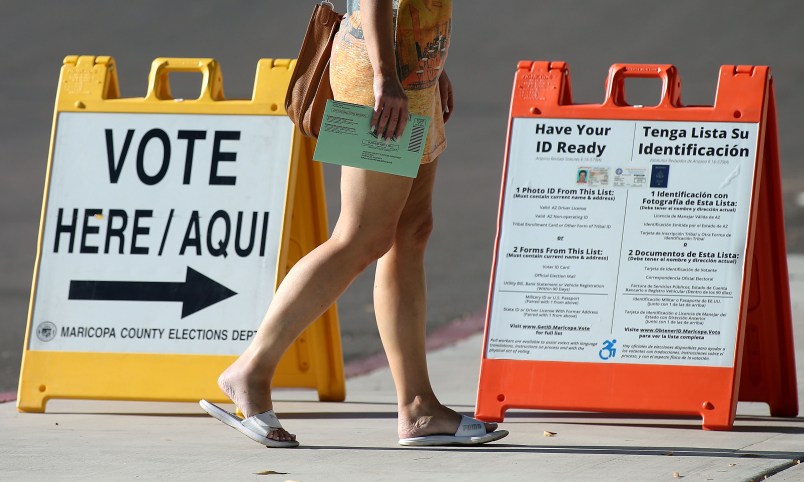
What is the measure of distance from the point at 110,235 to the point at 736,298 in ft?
6.34

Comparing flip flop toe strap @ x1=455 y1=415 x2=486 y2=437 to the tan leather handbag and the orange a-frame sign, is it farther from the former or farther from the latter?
the tan leather handbag

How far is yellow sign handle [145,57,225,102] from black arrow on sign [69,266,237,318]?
0.58 metres

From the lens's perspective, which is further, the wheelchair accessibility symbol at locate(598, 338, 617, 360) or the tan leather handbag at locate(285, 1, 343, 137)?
the wheelchair accessibility symbol at locate(598, 338, 617, 360)

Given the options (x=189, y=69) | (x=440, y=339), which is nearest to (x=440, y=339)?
(x=440, y=339)

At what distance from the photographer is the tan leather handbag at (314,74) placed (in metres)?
3.72

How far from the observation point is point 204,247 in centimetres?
446

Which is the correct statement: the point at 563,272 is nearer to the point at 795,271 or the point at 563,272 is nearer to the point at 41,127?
the point at 795,271

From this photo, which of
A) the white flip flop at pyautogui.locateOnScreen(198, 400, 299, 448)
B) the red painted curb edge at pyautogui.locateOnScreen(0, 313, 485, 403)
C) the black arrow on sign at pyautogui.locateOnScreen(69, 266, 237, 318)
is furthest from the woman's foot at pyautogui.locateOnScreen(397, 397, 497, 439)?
the red painted curb edge at pyautogui.locateOnScreen(0, 313, 485, 403)

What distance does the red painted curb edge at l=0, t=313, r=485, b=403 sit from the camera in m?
6.13

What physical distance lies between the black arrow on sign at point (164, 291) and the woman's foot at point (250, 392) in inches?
28.9

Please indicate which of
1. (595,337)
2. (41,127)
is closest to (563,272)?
(595,337)

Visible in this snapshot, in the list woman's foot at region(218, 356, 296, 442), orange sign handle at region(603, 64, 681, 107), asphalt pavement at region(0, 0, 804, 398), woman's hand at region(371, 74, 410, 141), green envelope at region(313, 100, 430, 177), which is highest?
asphalt pavement at region(0, 0, 804, 398)

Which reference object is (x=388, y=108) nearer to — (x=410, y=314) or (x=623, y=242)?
(x=410, y=314)

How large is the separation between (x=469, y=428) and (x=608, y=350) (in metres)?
0.65
